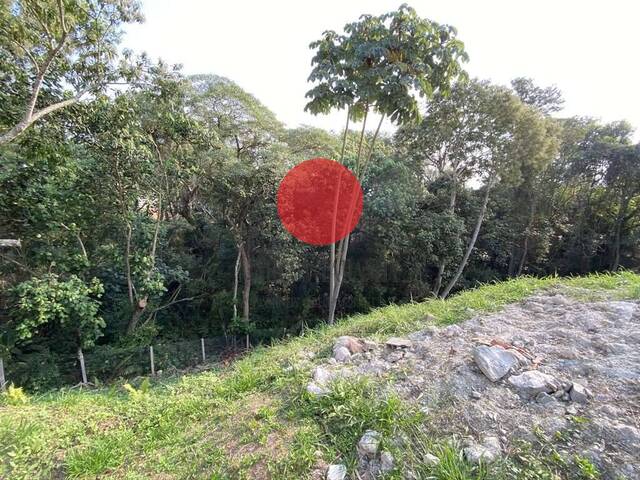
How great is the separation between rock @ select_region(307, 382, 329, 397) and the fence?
17.5 ft

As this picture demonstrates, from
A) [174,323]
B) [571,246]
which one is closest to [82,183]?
[174,323]

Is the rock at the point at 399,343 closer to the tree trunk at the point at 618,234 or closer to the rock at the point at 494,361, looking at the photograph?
the rock at the point at 494,361

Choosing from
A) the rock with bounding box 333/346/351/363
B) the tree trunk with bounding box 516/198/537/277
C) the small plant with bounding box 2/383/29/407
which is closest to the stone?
the rock with bounding box 333/346/351/363


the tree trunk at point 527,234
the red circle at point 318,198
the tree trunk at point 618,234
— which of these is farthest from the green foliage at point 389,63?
the tree trunk at point 618,234

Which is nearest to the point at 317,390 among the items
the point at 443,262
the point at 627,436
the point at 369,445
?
the point at 369,445

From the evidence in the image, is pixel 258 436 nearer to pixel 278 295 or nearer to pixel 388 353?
pixel 388 353

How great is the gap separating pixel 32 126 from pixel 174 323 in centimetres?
621

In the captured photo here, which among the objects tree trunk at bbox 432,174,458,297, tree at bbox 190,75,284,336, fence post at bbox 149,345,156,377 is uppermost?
tree at bbox 190,75,284,336

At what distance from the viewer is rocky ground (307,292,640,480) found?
5.03 feet

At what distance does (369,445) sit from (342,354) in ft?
3.32

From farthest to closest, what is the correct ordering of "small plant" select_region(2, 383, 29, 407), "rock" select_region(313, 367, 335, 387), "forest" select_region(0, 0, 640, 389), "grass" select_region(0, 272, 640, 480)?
"forest" select_region(0, 0, 640, 389) → "small plant" select_region(2, 383, 29, 407) → "rock" select_region(313, 367, 335, 387) → "grass" select_region(0, 272, 640, 480)

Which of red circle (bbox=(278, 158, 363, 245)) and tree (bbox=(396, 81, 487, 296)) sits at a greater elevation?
tree (bbox=(396, 81, 487, 296))

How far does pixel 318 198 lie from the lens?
22.5 feet

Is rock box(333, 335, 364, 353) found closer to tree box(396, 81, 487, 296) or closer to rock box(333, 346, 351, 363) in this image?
rock box(333, 346, 351, 363)
